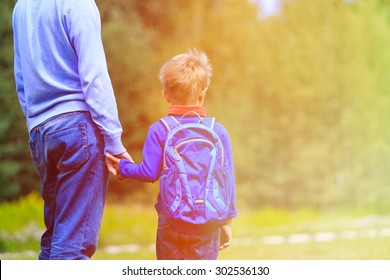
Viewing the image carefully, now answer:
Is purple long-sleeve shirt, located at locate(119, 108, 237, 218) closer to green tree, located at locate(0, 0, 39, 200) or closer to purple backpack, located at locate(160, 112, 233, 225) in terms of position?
purple backpack, located at locate(160, 112, 233, 225)

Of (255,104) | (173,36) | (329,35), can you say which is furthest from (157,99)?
(329,35)

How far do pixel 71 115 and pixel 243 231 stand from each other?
3.78m

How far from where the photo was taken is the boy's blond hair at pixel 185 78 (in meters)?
2.74

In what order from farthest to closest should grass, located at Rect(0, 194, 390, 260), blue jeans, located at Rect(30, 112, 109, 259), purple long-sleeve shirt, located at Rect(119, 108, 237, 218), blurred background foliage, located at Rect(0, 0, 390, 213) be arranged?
blurred background foliage, located at Rect(0, 0, 390, 213)
grass, located at Rect(0, 194, 390, 260)
purple long-sleeve shirt, located at Rect(119, 108, 237, 218)
blue jeans, located at Rect(30, 112, 109, 259)

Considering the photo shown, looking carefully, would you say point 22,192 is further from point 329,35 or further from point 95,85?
point 95,85

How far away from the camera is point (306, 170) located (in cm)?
645

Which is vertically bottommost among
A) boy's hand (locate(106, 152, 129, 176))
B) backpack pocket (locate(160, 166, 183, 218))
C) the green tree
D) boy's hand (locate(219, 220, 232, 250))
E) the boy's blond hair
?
boy's hand (locate(219, 220, 232, 250))

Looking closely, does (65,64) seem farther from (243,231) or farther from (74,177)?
(243,231)

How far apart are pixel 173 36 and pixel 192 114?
9.52 feet

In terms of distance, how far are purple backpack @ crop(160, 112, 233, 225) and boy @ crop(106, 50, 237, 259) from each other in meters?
0.03

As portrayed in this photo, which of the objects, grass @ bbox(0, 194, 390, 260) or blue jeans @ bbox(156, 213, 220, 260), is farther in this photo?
grass @ bbox(0, 194, 390, 260)

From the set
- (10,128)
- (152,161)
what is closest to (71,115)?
(152,161)

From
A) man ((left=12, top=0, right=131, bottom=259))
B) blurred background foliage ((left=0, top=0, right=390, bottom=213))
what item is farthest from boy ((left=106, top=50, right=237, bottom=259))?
blurred background foliage ((left=0, top=0, right=390, bottom=213))

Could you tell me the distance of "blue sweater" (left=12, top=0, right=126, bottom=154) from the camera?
8.55ft
